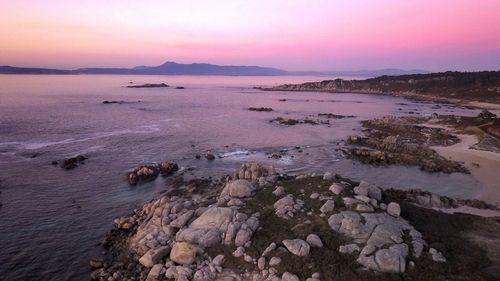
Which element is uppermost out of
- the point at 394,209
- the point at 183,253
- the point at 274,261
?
the point at 394,209

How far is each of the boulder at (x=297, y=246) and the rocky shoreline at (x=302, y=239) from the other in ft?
0.17

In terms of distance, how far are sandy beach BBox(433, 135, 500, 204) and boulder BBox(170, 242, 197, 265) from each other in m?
27.8

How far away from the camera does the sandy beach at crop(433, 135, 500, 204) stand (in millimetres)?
39906

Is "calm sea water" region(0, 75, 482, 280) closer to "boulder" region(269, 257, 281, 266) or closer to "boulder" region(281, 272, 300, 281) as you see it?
"boulder" region(269, 257, 281, 266)

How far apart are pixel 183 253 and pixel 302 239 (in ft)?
21.8

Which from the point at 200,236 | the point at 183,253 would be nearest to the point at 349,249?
the point at 200,236

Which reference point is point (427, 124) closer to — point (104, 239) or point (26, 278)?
point (104, 239)

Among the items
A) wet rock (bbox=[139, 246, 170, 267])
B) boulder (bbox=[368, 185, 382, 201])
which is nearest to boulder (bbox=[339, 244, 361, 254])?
boulder (bbox=[368, 185, 382, 201])

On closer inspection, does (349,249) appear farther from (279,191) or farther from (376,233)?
(279,191)

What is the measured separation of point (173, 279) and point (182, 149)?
38088mm

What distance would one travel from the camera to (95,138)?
66250 mm

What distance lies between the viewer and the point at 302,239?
22516 mm

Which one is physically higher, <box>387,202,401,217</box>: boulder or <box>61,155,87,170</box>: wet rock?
<box>387,202,401,217</box>: boulder

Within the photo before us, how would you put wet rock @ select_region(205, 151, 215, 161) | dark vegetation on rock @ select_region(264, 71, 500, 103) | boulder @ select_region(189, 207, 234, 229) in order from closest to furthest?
1. boulder @ select_region(189, 207, 234, 229)
2. wet rock @ select_region(205, 151, 215, 161)
3. dark vegetation on rock @ select_region(264, 71, 500, 103)
